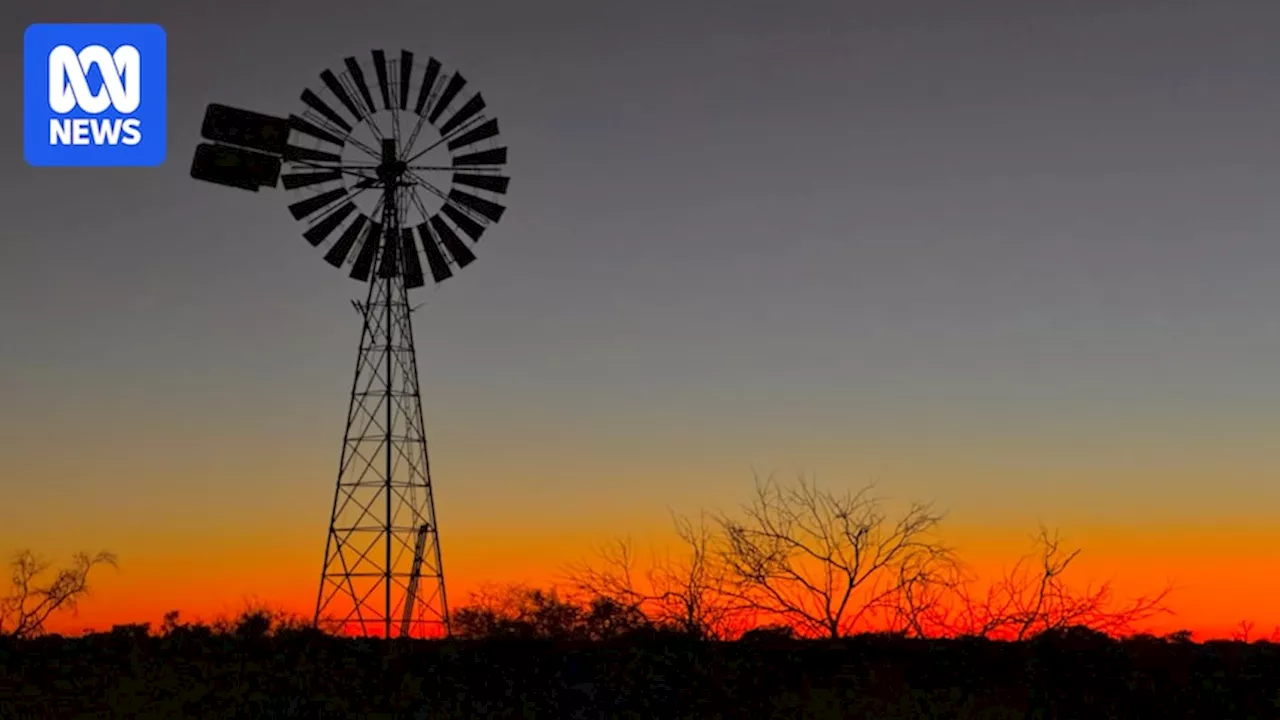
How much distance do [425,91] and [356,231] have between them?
3.56m

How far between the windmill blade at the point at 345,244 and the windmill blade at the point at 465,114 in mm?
2806

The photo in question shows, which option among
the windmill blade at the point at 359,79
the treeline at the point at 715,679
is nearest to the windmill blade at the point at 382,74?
the windmill blade at the point at 359,79

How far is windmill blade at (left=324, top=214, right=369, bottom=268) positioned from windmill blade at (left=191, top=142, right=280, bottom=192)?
2.56 meters

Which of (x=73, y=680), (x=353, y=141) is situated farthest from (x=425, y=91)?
(x=73, y=680)

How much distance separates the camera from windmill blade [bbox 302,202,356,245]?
111 feet

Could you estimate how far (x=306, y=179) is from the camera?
3388 centimetres

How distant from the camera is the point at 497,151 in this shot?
34.7 meters

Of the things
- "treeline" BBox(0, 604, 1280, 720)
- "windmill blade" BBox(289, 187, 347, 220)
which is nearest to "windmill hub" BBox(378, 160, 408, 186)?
"windmill blade" BBox(289, 187, 347, 220)

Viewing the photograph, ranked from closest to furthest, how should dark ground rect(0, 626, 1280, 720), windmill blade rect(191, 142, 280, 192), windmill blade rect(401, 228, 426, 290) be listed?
1. dark ground rect(0, 626, 1280, 720)
2. windmill blade rect(191, 142, 280, 192)
3. windmill blade rect(401, 228, 426, 290)

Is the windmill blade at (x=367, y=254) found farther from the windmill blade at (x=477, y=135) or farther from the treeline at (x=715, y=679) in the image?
the treeline at (x=715, y=679)

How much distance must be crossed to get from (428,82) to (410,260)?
4080 mm

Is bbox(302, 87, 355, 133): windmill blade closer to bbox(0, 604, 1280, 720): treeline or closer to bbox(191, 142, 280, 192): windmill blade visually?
bbox(191, 142, 280, 192): windmill blade

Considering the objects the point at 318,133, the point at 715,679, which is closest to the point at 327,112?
the point at 318,133

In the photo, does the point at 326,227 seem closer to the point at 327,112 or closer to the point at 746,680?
the point at 327,112
